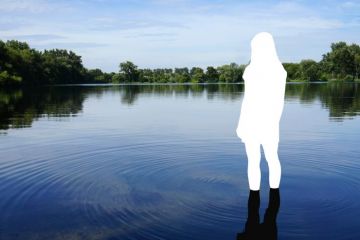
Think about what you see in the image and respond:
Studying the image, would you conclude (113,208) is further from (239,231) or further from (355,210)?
(355,210)

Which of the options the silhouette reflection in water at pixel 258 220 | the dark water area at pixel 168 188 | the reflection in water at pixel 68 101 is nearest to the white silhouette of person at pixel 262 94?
the silhouette reflection in water at pixel 258 220

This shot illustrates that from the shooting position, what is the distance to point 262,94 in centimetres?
1099

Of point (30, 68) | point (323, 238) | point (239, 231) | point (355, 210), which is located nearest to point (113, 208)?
point (239, 231)

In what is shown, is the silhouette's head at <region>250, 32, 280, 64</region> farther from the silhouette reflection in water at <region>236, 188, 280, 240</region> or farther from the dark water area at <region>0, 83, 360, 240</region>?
the dark water area at <region>0, 83, 360, 240</region>

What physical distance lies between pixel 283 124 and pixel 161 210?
21.2 m

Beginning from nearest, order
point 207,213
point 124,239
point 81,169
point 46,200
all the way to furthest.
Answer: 1. point 124,239
2. point 207,213
3. point 46,200
4. point 81,169

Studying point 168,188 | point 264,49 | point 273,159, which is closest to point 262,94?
point 264,49

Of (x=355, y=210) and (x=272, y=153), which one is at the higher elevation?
(x=272, y=153)

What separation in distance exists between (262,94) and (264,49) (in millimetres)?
1185

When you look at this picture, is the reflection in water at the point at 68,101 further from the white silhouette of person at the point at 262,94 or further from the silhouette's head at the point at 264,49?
the silhouette's head at the point at 264,49

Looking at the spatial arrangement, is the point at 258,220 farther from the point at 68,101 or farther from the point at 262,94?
the point at 68,101

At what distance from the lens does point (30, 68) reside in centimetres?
15100

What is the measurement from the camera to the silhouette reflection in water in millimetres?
9721

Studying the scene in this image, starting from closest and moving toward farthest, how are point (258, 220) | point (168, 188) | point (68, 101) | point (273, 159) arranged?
point (258, 220)
point (273, 159)
point (168, 188)
point (68, 101)
